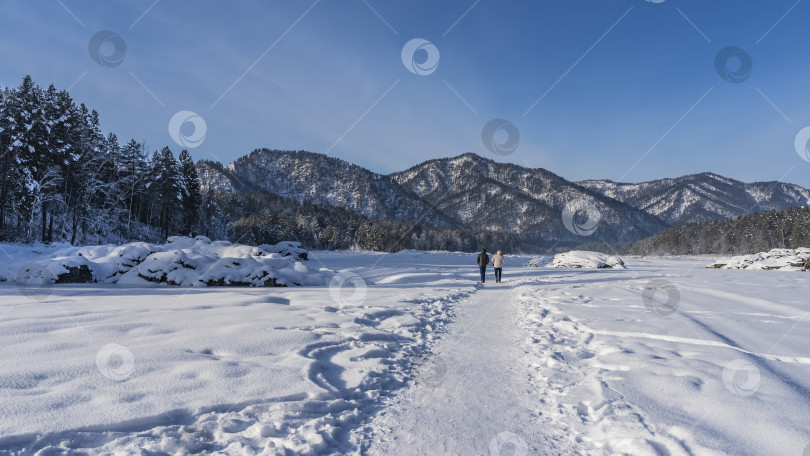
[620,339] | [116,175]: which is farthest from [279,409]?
[116,175]

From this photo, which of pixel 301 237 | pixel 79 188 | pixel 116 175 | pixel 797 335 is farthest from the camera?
pixel 301 237

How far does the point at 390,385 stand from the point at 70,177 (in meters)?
44.4

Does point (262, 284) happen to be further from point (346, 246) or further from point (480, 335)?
point (346, 246)

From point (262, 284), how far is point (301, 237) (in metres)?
77.2

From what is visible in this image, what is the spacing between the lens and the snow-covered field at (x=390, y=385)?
2699 mm

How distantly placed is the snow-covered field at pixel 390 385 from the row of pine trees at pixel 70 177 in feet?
105

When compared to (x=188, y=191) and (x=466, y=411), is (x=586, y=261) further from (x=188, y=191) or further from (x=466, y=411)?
(x=188, y=191)

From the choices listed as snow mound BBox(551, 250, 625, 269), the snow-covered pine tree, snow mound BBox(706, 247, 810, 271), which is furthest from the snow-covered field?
the snow-covered pine tree

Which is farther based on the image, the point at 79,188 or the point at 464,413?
the point at 79,188

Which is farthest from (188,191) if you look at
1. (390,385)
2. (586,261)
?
(390,385)

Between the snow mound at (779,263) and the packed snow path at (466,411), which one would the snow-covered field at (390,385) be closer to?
the packed snow path at (466,411)

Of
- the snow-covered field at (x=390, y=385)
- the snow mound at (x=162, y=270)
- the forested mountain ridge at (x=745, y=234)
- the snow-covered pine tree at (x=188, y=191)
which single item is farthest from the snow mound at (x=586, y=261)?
the forested mountain ridge at (x=745, y=234)

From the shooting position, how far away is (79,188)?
35938 mm

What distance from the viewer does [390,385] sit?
404 cm
